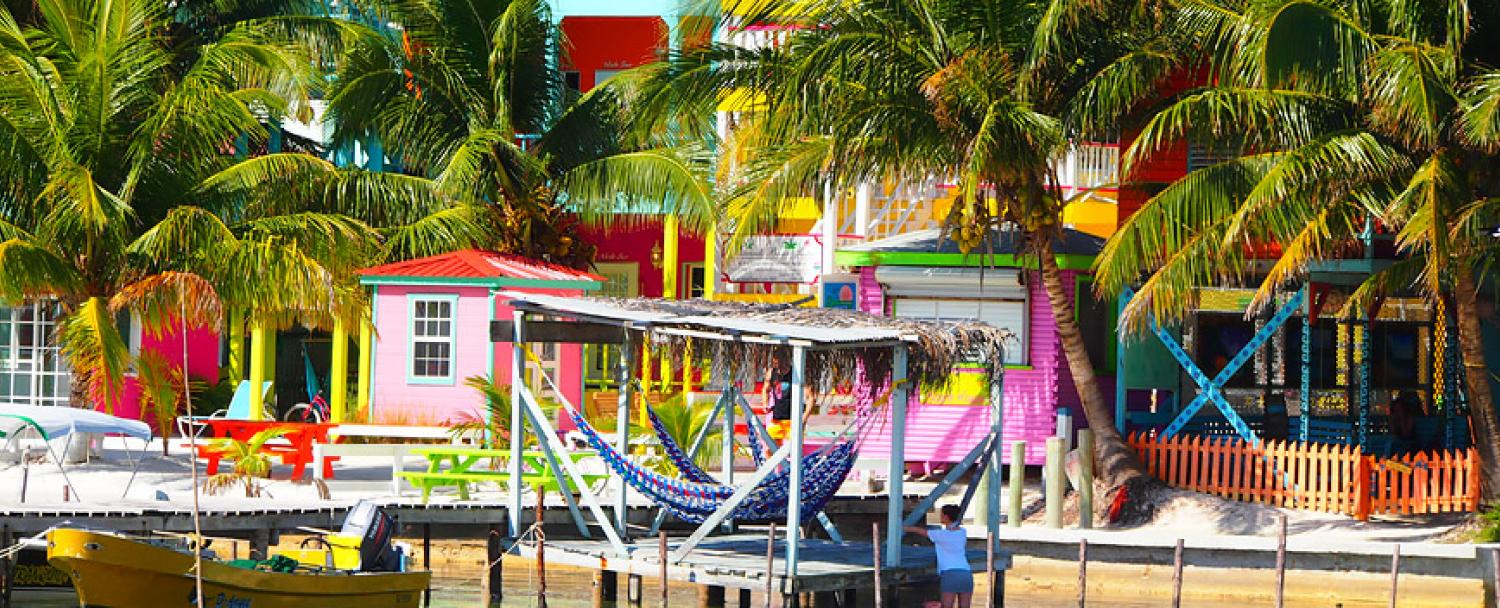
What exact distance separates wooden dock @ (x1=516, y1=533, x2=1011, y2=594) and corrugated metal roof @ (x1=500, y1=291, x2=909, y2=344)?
2.04 meters

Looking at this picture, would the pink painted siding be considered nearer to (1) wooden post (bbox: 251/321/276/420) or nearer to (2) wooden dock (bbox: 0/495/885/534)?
(2) wooden dock (bbox: 0/495/885/534)

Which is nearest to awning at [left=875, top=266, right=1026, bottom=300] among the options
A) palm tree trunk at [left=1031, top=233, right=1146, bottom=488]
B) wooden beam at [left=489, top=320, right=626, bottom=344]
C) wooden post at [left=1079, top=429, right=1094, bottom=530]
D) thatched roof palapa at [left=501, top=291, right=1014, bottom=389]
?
palm tree trunk at [left=1031, top=233, right=1146, bottom=488]

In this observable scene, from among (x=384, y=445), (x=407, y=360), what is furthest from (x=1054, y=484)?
(x=407, y=360)

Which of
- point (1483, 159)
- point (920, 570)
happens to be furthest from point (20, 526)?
point (1483, 159)

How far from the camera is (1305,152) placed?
2134 centimetres

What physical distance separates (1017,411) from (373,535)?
10.2 metres

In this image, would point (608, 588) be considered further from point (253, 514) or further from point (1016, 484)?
point (1016, 484)

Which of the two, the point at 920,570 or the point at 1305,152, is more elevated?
the point at 1305,152

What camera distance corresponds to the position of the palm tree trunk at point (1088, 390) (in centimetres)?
2420

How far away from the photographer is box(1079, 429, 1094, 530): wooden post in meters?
23.2

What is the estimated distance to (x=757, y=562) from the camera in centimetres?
1872

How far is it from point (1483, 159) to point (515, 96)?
13989 mm

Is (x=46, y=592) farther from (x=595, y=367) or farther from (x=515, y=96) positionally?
(x=595, y=367)

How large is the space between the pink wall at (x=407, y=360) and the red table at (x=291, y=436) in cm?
272
